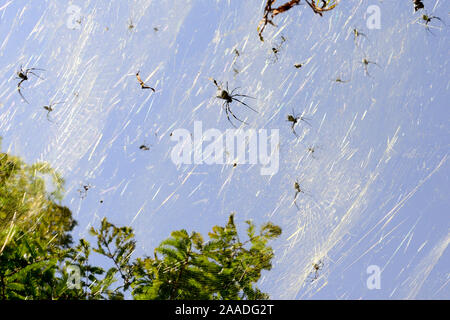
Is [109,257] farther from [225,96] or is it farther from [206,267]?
[225,96]

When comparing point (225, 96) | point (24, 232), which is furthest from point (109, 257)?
point (225, 96)

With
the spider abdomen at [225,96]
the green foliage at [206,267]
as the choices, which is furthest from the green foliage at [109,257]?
the spider abdomen at [225,96]

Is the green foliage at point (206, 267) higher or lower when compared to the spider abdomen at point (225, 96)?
lower

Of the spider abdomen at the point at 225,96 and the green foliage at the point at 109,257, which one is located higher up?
the spider abdomen at the point at 225,96

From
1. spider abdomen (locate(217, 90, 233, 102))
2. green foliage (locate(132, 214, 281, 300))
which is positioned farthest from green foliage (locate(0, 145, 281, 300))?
spider abdomen (locate(217, 90, 233, 102))

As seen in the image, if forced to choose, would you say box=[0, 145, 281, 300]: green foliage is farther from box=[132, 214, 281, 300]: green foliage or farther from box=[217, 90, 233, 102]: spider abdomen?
box=[217, 90, 233, 102]: spider abdomen

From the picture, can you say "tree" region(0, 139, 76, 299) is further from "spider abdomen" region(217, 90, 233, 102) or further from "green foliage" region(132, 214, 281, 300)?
"spider abdomen" region(217, 90, 233, 102)

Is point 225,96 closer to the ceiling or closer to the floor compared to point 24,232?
closer to the ceiling

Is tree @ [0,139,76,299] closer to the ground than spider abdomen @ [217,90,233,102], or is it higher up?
closer to the ground

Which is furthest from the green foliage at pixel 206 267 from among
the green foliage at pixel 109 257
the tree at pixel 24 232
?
the tree at pixel 24 232

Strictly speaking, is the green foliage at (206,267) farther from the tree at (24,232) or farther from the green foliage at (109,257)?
the tree at (24,232)

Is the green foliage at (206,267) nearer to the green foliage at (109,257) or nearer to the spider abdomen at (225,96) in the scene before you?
the green foliage at (109,257)
